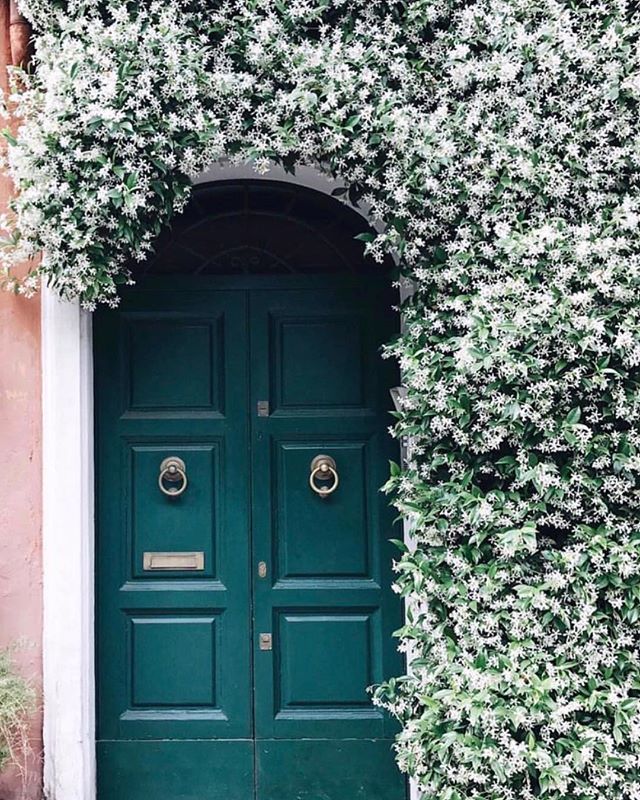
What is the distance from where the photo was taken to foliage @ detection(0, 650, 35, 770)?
3.22 meters

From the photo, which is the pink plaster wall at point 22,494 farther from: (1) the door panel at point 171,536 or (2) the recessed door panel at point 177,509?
(2) the recessed door panel at point 177,509

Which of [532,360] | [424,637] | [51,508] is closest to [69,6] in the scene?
[51,508]

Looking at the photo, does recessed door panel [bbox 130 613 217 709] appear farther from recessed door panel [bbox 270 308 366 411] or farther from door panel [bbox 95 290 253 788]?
recessed door panel [bbox 270 308 366 411]

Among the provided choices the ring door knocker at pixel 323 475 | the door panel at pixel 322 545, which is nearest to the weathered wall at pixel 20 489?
the door panel at pixel 322 545

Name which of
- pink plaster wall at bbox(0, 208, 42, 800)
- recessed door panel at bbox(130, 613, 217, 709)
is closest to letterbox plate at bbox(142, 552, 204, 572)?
recessed door panel at bbox(130, 613, 217, 709)

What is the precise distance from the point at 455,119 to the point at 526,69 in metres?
0.34

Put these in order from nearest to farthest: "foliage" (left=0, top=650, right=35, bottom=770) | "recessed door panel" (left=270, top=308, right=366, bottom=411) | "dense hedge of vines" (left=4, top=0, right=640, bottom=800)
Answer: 1. "dense hedge of vines" (left=4, top=0, right=640, bottom=800)
2. "foliage" (left=0, top=650, right=35, bottom=770)
3. "recessed door panel" (left=270, top=308, right=366, bottom=411)

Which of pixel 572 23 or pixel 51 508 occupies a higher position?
pixel 572 23

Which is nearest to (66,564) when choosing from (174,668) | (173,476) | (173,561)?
(173,561)

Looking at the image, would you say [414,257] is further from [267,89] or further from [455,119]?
[267,89]

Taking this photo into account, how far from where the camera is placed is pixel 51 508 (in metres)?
3.58

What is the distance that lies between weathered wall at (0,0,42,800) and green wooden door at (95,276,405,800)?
343 mm

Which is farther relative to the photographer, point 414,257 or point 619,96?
point 414,257

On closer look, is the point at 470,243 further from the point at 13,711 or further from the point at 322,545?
the point at 13,711
